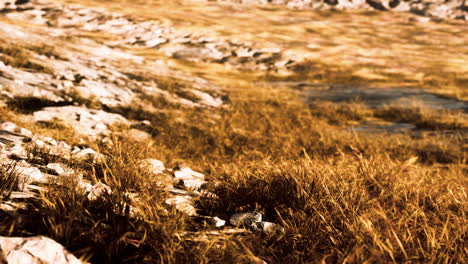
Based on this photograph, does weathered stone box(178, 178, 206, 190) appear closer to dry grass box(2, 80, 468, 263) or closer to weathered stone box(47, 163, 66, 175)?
dry grass box(2, 80, 468, 263)

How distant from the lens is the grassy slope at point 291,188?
6.84 feet

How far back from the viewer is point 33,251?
185cm

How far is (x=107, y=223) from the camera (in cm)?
229

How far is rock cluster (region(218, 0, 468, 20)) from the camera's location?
48.2 meters

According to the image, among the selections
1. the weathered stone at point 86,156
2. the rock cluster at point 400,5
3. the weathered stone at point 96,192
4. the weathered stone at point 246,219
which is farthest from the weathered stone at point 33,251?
the rock cluster at point 400,5

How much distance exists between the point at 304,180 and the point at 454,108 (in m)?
9.53

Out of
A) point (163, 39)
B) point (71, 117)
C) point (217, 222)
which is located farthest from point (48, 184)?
point (163, 39)

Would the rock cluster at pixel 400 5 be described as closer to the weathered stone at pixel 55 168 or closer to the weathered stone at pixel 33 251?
the weathered stone at pixel 55 168

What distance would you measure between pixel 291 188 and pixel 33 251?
6.58 ft

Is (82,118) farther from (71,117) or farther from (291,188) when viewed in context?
(291,188)

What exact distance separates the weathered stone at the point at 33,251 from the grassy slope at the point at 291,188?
0.09 metres

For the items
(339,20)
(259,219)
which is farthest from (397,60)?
(259,219)

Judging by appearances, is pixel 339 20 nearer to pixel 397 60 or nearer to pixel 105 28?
pixel 397 60

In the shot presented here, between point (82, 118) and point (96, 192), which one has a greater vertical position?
point (96, 192)
